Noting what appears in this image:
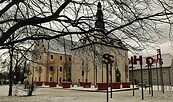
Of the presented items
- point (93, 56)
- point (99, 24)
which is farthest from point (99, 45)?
point (99, 24)

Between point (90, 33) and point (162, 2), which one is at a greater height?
point (162, 2)

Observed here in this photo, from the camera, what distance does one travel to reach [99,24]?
702 cm

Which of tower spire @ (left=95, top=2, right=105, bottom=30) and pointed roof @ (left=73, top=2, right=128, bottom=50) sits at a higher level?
tower spire @ (left=95, top=2, right=105, bottom=30)

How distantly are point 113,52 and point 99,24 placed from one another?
126 cm

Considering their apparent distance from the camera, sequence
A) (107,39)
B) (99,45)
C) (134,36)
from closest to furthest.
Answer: (134,36)
(107,39)
(99,45)

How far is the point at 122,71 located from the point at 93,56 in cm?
5126

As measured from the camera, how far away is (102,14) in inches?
272

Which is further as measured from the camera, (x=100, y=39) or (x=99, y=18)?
(x=100, y=39)

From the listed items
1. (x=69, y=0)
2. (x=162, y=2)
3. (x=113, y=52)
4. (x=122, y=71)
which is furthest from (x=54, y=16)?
(x=122, y=71)

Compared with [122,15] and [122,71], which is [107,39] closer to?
[122,15]

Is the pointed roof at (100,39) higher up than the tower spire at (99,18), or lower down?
lower down

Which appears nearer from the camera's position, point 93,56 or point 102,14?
point 102,14

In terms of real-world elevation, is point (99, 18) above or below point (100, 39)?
above

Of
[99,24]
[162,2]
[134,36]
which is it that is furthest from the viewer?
[99,24]
